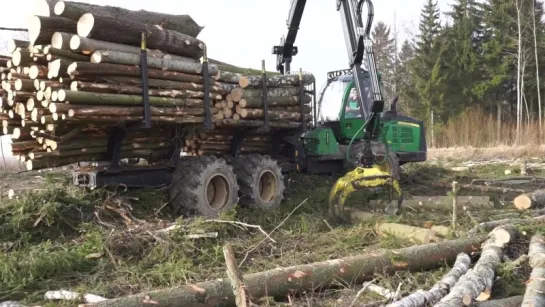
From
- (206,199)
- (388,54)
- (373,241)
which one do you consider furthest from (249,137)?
(388,54)

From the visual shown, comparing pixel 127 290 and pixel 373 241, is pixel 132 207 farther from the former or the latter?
pixel 373 241

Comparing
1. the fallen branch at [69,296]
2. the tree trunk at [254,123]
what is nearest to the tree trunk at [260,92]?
the tree trunk at [254,123]

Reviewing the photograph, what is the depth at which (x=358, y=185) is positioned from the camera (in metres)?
7.22

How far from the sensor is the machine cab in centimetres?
1088

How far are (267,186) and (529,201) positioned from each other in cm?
399

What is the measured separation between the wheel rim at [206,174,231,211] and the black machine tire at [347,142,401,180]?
345 cm

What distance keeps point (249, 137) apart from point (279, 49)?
281cm

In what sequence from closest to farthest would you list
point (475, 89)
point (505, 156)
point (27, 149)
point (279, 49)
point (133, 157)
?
point (27, 149), point (133, 157), point (279, 49), point (505, 156), point (475, 89)

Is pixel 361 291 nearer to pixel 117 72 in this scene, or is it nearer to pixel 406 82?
pixel 117 72

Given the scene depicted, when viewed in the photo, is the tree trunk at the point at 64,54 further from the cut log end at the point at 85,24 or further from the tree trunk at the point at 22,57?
the tree trunk at the point at 22,57

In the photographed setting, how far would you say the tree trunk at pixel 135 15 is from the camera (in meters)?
6.14

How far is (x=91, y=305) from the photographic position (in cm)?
356

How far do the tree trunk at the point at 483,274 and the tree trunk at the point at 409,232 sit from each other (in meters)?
0.63

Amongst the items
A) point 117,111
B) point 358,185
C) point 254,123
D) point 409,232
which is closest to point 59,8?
point 117,111
